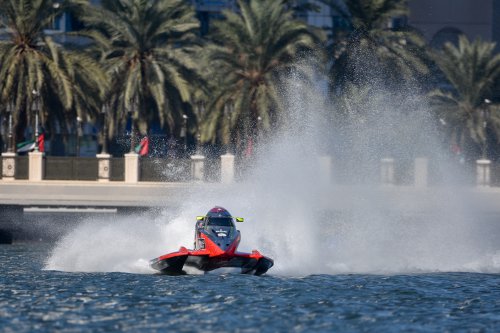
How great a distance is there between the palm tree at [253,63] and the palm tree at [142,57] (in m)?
2.07

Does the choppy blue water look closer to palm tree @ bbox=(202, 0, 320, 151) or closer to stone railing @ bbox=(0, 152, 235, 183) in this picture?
stone railing @ bbox=(0, 152, 235, 183)

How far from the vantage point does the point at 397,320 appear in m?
26.4

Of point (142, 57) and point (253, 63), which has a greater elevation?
point (142, 57)

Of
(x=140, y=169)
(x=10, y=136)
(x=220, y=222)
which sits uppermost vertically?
(x=10, y=136)

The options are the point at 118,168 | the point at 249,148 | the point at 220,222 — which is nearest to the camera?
the point at 220,222

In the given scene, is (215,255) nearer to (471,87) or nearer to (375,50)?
(375,50)

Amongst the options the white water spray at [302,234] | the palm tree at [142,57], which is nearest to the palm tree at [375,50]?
the palm tree at [142,57]

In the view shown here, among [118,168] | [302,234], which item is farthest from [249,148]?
[302,234]

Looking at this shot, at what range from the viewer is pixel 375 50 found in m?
66.3

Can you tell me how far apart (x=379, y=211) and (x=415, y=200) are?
8.69 metres

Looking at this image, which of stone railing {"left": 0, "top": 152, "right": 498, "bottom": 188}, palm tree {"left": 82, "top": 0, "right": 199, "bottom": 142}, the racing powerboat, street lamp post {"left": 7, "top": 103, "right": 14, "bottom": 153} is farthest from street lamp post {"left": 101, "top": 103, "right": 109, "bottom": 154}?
the racing powerboat

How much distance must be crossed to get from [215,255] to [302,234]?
8.24 metres

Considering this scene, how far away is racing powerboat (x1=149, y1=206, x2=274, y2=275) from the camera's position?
32.2 meters

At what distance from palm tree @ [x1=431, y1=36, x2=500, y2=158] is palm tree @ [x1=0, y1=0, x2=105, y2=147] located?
78.0 ft
